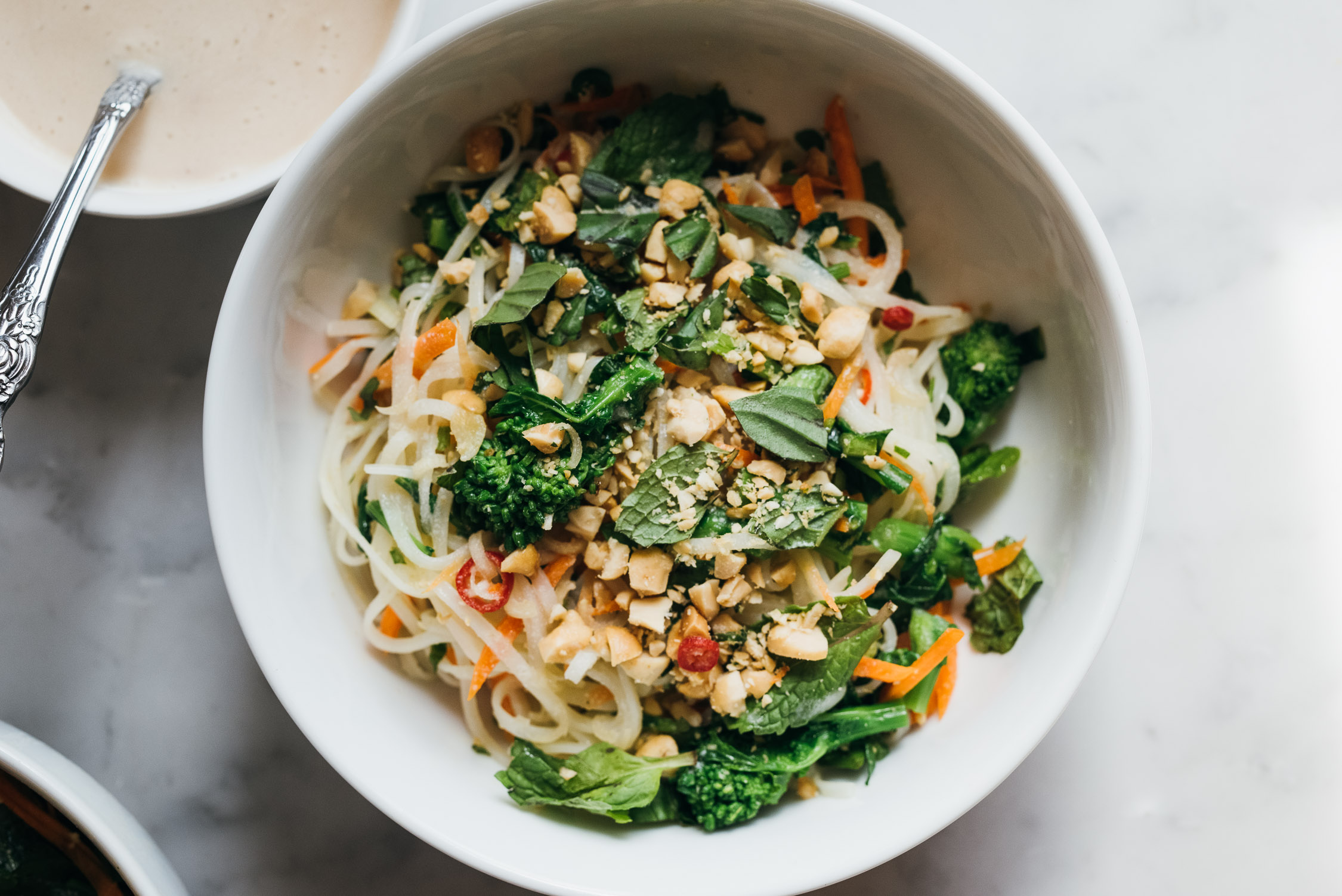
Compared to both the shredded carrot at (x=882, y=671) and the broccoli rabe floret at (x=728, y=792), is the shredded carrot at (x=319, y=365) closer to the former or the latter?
the broccoli rabe floret at (x=728, y=792)

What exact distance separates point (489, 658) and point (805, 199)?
134cm

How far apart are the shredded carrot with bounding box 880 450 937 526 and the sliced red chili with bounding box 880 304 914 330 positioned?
1.10ft

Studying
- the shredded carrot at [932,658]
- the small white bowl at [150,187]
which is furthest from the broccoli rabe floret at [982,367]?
the small white bowl at [150,187]

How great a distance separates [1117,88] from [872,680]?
1.83 meters

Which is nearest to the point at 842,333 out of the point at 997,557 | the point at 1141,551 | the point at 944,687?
the point at 997,557

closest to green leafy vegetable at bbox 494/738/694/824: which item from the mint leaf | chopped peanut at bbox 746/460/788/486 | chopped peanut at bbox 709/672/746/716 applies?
chopped peanut at bbox 709/672/746/716

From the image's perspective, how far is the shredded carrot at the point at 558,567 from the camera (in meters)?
2.15

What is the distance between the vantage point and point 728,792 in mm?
2148

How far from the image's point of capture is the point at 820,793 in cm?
227

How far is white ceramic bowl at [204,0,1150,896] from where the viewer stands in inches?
77.9

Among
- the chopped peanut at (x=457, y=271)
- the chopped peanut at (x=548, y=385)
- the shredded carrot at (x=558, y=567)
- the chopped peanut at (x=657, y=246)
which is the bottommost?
the shredded carrot at (x=558, y=567)

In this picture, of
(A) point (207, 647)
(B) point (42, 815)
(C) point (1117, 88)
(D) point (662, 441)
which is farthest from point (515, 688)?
(C) point (1117, 88)

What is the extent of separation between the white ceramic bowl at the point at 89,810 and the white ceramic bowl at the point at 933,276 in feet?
2.10

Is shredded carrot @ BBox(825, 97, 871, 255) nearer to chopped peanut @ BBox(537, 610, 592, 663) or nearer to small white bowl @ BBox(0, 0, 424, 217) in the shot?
small white bowl @ BBox(0, 0, 424, 217)
